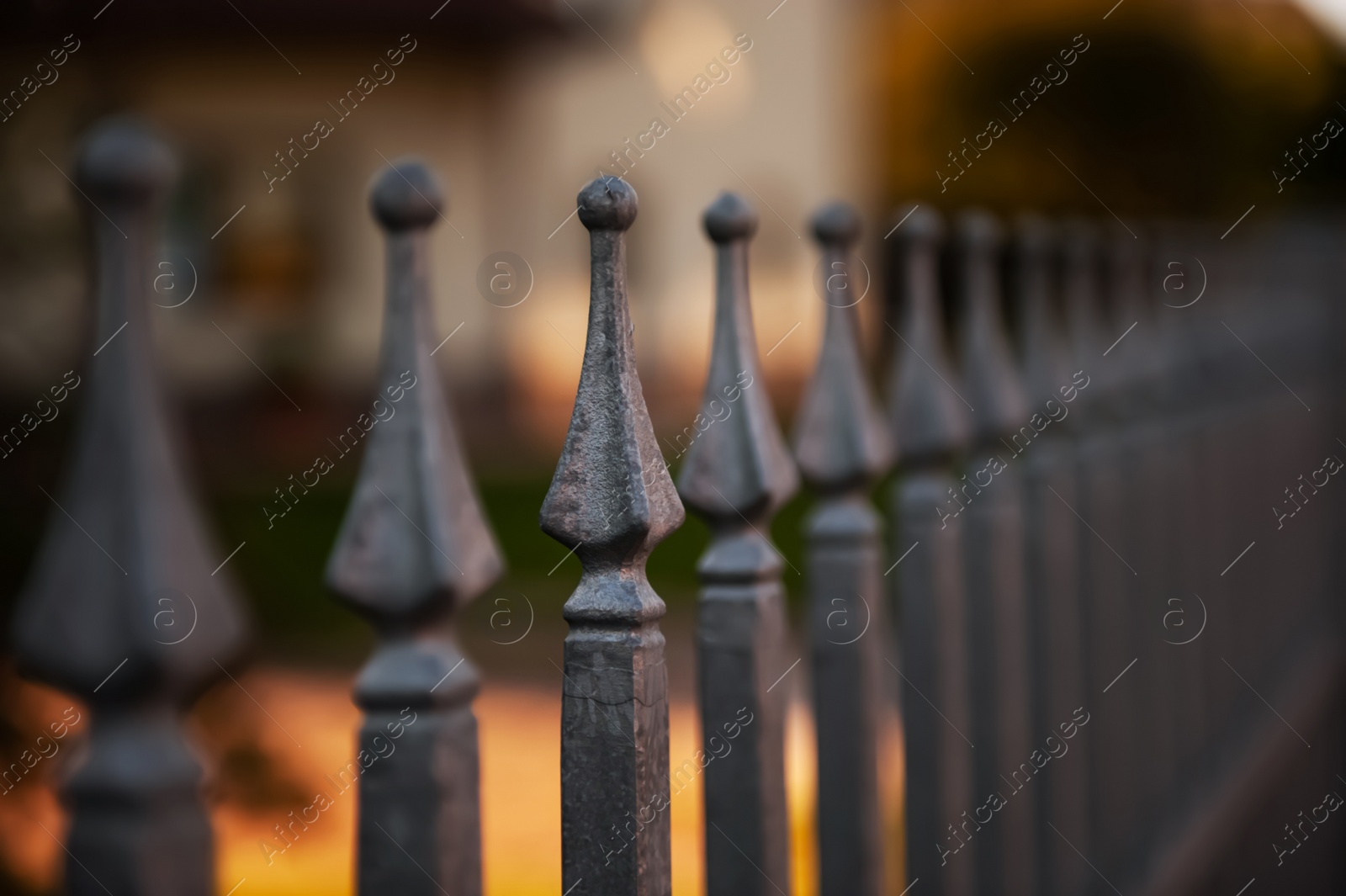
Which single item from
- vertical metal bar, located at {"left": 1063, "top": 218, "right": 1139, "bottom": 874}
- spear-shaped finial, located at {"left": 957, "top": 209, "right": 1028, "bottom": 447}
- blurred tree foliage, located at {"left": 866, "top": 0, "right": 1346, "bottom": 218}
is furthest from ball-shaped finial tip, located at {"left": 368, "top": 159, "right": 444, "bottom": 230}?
blurred tree foliage, located at {"left": 866, "top": 0, "right": 1346, "bottom": 218}

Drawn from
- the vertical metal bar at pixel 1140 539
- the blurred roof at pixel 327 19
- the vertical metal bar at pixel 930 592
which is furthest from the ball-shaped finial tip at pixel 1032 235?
the blurred roof at pixel 327 19

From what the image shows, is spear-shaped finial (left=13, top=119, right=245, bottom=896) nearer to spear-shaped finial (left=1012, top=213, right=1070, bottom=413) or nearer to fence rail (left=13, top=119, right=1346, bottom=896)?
fence rail (left=13, top=119, right=1346, bottom=896)

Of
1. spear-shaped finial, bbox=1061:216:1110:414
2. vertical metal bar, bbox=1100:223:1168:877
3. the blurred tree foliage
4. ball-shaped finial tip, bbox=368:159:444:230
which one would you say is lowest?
vertical metal bar, bbox=1100:223:1168:877

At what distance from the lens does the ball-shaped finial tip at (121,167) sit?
69 centimetres

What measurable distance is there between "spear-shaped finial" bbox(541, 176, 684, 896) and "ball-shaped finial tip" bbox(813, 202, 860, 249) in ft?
1.99

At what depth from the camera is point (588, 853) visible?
97 centimetres

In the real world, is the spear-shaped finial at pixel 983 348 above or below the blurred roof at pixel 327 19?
below

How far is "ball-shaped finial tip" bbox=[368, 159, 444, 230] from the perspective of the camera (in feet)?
3.01

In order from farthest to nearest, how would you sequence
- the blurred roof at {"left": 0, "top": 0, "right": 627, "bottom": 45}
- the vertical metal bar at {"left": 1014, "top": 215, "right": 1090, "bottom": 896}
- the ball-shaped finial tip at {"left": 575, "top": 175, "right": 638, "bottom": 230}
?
1. the blurred roof at {"left": 0, "top": 0, "right": 627, "bottom": 45}
2. the vertical metal bar at {"left": 1014, "top": 215, "right": 1090, "bottom": 896}
3. the ball-shaped finial tip at {"left": 575, "top": 175, "right": 638, "bottom": 230}

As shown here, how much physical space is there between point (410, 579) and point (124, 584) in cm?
25

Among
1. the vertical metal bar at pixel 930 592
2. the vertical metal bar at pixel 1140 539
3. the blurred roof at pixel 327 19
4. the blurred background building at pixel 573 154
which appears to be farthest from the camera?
the blurred background building at pixel 573 154

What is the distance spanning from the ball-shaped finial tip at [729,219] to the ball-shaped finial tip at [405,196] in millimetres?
372

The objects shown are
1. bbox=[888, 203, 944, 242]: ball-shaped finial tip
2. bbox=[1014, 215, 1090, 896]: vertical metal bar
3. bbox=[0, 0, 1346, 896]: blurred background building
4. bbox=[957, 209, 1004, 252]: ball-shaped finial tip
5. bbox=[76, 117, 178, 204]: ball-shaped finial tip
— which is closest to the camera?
bbox=[76, 117, 178, 204]: ball-shaped finial tip

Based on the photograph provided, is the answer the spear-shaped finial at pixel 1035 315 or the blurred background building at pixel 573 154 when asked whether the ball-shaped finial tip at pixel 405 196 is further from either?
the blurred background building at pixel 573 154
